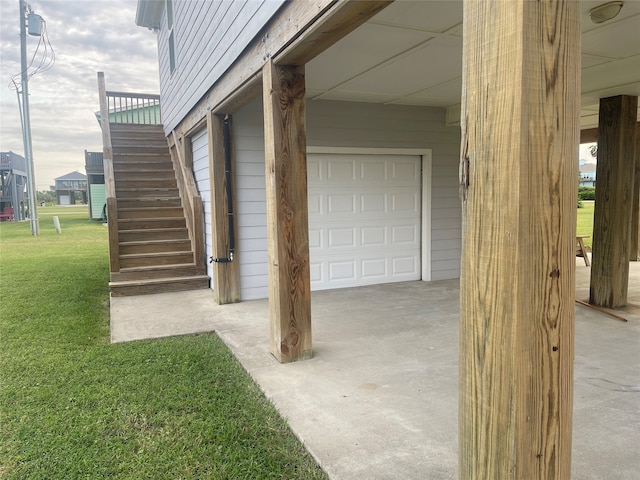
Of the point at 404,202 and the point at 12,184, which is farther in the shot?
the point at 12,184

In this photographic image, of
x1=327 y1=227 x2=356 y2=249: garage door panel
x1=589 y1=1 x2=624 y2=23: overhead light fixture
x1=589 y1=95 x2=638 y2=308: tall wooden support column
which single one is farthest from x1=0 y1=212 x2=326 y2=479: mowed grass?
x1=589 y1=95 x2=638 y2=308: tall wooden support column

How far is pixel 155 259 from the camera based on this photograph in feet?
21.2

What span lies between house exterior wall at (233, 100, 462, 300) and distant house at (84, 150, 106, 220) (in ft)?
53.7

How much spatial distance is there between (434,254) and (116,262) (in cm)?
A: 464

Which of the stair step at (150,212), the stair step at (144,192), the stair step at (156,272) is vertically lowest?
the stair step at (156,272)

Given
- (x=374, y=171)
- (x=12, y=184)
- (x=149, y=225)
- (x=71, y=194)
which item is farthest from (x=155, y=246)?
(x=71, y=194)

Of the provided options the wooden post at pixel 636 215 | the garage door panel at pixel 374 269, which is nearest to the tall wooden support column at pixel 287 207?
the garage door panel at pixel 374 269

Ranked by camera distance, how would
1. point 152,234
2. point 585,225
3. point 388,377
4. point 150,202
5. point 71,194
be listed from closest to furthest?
point 388,377, point 152,234, point 150,202, point 585,225, point 71,194

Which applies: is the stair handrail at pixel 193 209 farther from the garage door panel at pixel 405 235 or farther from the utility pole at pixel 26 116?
the utility pole at pixel 26 116

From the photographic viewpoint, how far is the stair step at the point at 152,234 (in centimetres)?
665

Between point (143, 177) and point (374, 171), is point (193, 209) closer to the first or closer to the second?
point (143, 177)

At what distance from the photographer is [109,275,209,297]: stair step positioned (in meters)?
5.93

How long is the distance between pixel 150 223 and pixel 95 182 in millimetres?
15918

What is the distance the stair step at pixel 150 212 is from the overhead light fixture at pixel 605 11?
6.03 meters
